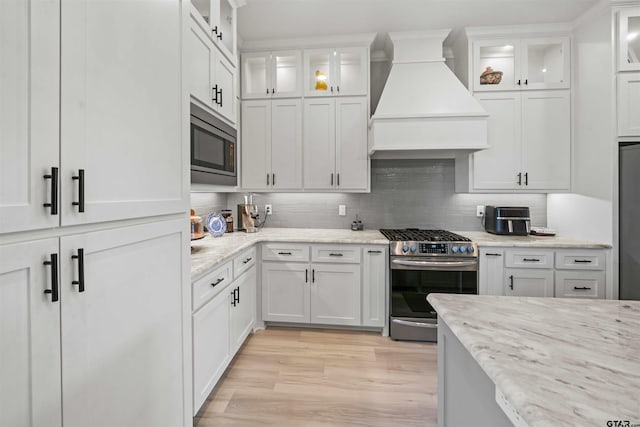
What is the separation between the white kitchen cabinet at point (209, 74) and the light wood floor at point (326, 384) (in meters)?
1.91

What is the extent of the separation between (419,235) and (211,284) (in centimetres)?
202

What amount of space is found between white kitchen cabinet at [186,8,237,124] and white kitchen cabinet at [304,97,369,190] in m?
1.01

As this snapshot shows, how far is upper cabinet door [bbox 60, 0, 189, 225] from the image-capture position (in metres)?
0.77

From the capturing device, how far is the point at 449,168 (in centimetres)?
342

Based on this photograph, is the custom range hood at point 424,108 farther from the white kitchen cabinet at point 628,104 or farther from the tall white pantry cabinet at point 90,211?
the tall white pantry cabinet at point 90,211

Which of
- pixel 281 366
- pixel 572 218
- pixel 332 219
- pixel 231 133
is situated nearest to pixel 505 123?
pixel 572 218

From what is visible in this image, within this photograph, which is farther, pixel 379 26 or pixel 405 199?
pixel 405 199

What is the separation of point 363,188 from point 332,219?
0.57 metres

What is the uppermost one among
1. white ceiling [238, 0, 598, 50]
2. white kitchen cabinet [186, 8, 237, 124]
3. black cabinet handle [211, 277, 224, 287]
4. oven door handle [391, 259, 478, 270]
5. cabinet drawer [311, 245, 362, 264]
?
white ceiling [238, 0, 598, 50]

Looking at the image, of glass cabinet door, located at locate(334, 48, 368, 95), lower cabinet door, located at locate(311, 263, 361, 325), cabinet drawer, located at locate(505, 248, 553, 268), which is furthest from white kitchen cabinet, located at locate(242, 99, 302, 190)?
cabinet drawer, located at locate(505, 248, 553, 268)

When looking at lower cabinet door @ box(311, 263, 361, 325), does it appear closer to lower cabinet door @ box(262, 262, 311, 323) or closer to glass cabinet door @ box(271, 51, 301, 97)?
lower cabinet door @ box(262, 262, 311, 323)

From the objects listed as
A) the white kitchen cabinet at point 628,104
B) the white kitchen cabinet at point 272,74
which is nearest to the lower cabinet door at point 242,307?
the white kitchen cabinet at point 272,74

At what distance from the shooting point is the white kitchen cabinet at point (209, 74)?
5.63ft

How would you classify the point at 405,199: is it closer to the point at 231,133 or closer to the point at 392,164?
the point at 392,164
